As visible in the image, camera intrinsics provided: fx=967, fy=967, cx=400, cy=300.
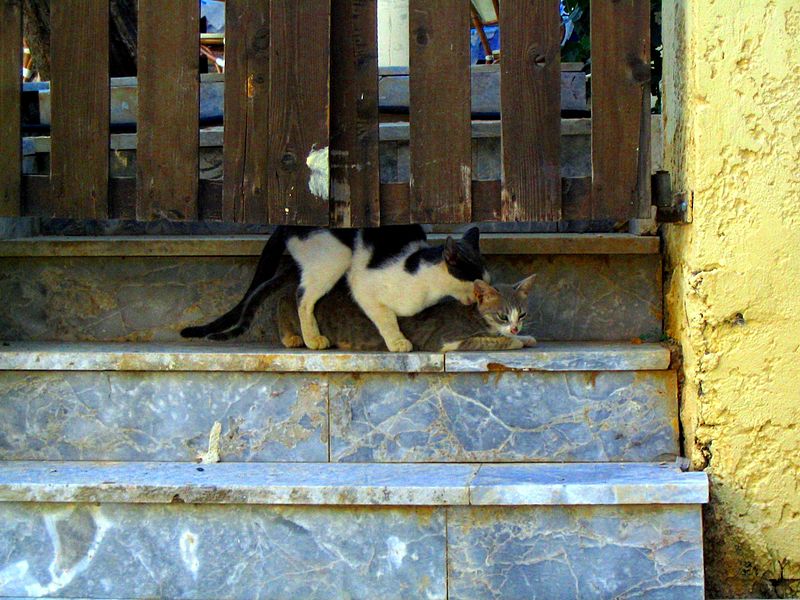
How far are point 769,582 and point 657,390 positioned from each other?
75 cm

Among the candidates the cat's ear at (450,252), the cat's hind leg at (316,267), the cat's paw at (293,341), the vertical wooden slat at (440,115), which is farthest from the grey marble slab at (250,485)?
the vertical wooden slat at (440,115)

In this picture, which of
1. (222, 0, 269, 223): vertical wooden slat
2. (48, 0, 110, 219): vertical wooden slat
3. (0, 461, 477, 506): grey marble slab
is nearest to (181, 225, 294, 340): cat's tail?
(222, 0, 269, 223): vertical wooden slat

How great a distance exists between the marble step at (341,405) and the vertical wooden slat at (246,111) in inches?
23.0

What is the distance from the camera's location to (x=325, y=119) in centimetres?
360

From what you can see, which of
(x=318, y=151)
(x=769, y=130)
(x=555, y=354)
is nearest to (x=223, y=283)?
(x=318, y=151)

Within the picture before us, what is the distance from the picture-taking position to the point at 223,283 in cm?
424

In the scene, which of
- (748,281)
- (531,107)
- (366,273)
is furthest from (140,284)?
(748,281)

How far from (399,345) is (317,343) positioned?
0.35m

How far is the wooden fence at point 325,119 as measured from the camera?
3570 millimetres

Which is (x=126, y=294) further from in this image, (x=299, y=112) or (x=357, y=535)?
(x=357, y=535)

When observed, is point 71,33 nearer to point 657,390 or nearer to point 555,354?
point 555,354

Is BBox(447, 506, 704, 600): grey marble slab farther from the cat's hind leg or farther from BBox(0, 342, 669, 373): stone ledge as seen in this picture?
the cat's hind leg

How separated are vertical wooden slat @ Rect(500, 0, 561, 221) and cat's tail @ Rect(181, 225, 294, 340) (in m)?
1.04

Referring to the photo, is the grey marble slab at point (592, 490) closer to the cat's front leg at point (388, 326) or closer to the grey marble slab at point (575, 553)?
the grey marble slab at point (575, 553)
